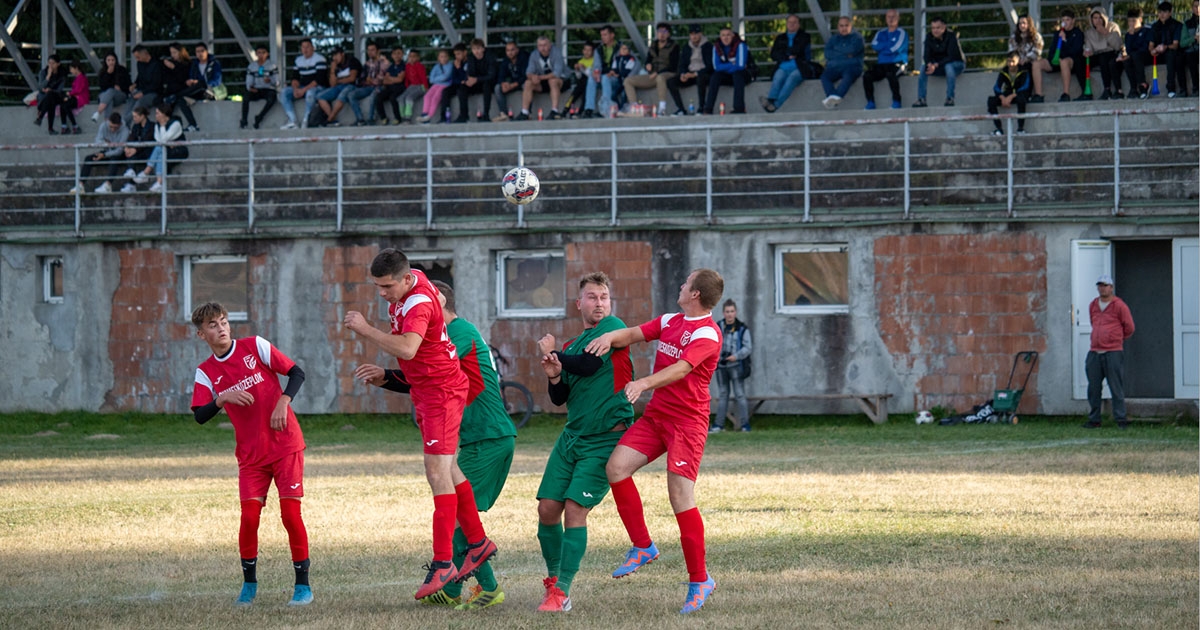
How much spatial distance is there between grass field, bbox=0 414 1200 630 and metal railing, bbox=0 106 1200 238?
17.4ft

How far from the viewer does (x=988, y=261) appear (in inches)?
815

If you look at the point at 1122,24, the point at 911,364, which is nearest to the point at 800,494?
the point at 911,364

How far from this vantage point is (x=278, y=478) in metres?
8.46

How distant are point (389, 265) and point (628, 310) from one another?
1409cm

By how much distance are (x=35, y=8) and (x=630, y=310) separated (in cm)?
2222

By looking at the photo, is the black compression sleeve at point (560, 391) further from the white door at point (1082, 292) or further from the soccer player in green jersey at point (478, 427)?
the white door at point (1082, 292)

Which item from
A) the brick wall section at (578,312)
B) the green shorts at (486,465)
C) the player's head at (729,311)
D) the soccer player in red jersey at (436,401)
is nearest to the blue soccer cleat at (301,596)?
the soccer player in red jersey at (436,401)

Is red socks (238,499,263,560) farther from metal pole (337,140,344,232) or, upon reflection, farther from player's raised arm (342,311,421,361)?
metal pole (337,140,344,232)

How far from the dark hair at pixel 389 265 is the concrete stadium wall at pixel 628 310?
13.9m

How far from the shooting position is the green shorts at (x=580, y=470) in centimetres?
793

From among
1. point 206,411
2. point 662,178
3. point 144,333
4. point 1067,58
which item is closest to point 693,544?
point 206,411

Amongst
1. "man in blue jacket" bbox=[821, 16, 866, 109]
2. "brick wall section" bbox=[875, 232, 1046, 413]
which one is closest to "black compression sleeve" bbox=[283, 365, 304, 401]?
"brick wall section" bbox=[875, 232, 1046, 413]

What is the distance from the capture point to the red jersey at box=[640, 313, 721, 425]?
7887mm

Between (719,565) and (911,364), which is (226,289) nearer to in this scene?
(911,364)
